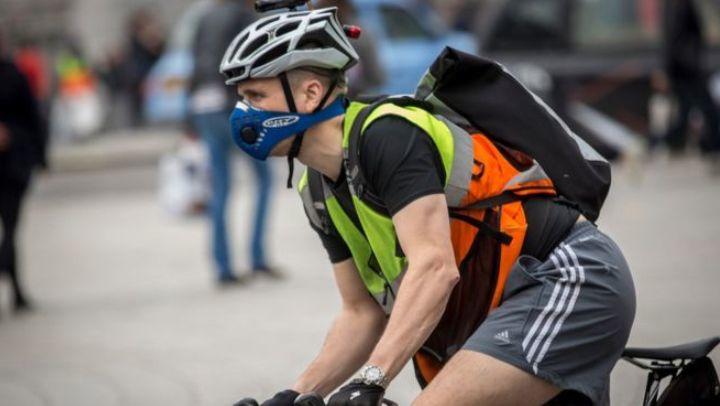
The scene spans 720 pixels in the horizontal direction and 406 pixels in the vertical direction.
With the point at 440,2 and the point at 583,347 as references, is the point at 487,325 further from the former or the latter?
the point at 440,2

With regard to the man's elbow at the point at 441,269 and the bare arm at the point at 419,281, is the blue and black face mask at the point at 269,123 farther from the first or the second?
the man's elbow at the point at 441,269

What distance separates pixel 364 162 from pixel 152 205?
1214 centimetres

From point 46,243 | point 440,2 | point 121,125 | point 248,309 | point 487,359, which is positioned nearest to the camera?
point 487,359

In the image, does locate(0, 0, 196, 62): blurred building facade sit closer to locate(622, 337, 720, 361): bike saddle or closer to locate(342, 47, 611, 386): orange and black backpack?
locate(342, 47, 611, 386): orange and black backpack

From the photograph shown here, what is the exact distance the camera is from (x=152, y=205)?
15328mm

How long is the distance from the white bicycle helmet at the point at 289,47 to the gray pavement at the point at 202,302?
2.44 meters

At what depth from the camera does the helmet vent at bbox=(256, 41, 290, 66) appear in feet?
11.2

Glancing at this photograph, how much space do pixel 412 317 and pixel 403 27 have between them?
14.7m

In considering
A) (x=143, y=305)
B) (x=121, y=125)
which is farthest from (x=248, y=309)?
(x=121, y=125)

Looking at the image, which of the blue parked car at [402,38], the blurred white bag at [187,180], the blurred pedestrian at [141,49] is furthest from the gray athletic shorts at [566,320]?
the blurred pedestrian at [141,49]

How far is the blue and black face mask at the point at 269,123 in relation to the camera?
348cm

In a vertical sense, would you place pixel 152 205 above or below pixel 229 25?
below

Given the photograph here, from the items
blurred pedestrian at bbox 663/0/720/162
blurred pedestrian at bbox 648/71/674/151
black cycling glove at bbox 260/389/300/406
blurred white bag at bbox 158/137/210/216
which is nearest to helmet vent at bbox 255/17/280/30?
black cycling glove at bbox 260/389/300/406

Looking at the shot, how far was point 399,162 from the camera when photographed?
3299 mm
